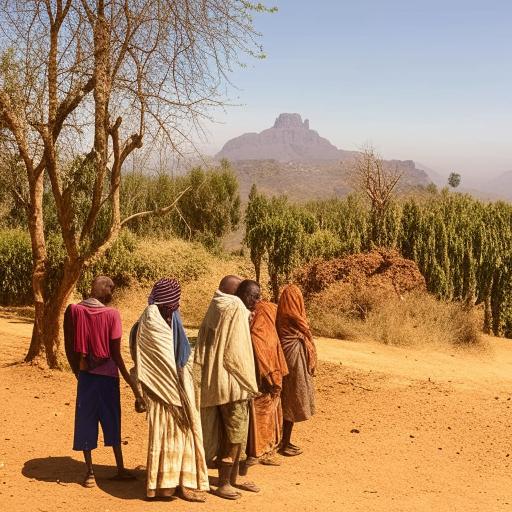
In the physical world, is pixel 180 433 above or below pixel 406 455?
above

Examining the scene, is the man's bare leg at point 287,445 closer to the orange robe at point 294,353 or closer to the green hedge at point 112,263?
the orange robe at point 294,353

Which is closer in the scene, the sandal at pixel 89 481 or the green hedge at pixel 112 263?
the sandal at pixel 89 481

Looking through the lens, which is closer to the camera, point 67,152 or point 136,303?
point 67,152

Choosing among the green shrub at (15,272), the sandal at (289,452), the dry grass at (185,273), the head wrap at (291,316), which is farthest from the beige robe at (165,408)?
the green shrub at (15,272)

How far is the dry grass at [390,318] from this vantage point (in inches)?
524

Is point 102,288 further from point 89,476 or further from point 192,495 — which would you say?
point 192,495

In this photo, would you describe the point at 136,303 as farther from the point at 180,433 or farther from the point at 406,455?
the point at 180,433

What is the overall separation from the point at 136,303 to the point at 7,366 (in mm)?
9869

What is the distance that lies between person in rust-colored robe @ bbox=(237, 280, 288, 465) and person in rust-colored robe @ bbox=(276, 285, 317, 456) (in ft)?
A: 1.20

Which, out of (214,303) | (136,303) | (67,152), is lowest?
(136,303)

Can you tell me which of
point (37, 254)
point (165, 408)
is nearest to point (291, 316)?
point (165, 408)

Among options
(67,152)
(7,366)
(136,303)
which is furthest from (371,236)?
(7,366)

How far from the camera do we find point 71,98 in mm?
9141

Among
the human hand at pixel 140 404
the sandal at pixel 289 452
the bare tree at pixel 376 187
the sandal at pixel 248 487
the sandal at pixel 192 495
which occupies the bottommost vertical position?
the sandal at pixel 289 452
